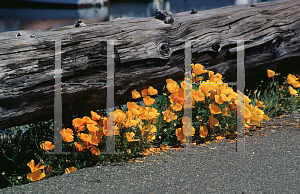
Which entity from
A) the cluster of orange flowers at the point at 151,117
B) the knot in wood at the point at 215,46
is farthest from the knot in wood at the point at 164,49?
the knot in wood at the point at 215,46

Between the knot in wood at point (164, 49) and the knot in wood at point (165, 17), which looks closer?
the knot in wood at point (164, 49)

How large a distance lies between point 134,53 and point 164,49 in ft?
1.11

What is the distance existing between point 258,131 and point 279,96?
3.47 ft

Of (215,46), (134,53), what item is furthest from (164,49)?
(215,46)

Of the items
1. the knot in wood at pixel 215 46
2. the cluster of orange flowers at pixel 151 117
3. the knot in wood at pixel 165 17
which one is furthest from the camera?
the knot in wood at pixel 215 46

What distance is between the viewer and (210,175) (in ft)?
6.87

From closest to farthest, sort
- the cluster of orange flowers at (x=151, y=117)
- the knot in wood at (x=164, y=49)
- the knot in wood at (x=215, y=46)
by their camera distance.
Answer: the cluster of orange flowers at (x=151, y=117)
the knot in wood at (x=164, y=49)
the knot in wood at (x=215, y=46)

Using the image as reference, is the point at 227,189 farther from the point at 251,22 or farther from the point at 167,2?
the point at 167,2

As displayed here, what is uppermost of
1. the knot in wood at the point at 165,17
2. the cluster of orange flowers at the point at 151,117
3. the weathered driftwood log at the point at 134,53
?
the knot in wood at the point at 165,17

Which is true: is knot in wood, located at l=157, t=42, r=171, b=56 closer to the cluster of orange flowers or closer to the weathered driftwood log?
the weathered driftwood log

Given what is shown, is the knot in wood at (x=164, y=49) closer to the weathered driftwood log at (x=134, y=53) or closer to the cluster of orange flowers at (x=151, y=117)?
the weathered driftwood log at (x=134, y=53)

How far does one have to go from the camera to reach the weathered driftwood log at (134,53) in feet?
7.85

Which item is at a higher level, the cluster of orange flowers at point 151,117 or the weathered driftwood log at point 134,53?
the weathered driftwood log at point 134,53

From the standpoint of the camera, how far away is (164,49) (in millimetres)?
2984
